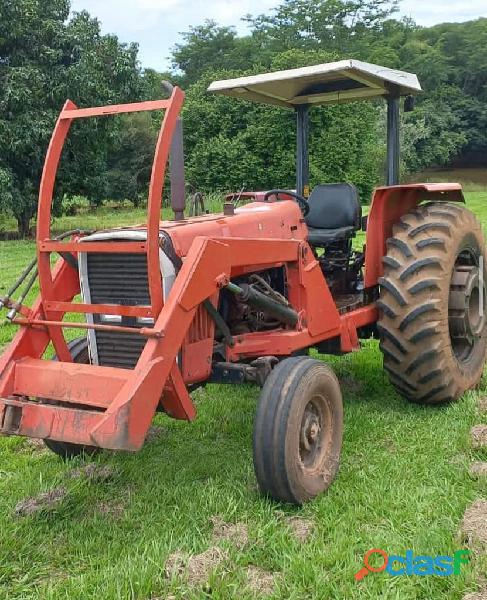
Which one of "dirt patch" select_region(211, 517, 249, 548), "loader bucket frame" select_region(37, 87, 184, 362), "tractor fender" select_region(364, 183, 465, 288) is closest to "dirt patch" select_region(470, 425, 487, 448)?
"tractor fender" select_region(364, 183, 465, 288)

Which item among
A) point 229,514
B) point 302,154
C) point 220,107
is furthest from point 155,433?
point 220,107

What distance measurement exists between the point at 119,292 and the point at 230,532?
1.26 m

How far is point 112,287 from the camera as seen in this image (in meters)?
3.45

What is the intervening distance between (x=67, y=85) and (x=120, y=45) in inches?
99.0

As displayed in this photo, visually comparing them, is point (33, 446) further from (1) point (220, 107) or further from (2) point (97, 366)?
(1) point (220, 107)

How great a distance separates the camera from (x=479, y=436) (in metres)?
4.00

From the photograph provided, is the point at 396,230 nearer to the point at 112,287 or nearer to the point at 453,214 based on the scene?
the point at 453,214

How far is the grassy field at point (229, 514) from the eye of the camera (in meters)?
2.68

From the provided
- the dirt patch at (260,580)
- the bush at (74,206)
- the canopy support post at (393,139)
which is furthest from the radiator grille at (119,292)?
the bush at (74,206)

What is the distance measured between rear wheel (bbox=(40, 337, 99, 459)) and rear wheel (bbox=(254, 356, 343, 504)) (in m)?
1.13

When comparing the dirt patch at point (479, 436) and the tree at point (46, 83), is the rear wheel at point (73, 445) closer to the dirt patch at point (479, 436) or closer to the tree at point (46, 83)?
the dirt patch at point (479, 436)

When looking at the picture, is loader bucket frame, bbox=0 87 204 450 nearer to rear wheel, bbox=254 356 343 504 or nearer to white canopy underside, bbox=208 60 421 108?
rear wheel, bbox=254 356 343 504

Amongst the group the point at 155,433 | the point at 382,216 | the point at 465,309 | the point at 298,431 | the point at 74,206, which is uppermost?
the point at 382,216

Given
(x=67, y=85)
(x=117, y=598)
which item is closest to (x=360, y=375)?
(x=117, y=598)
